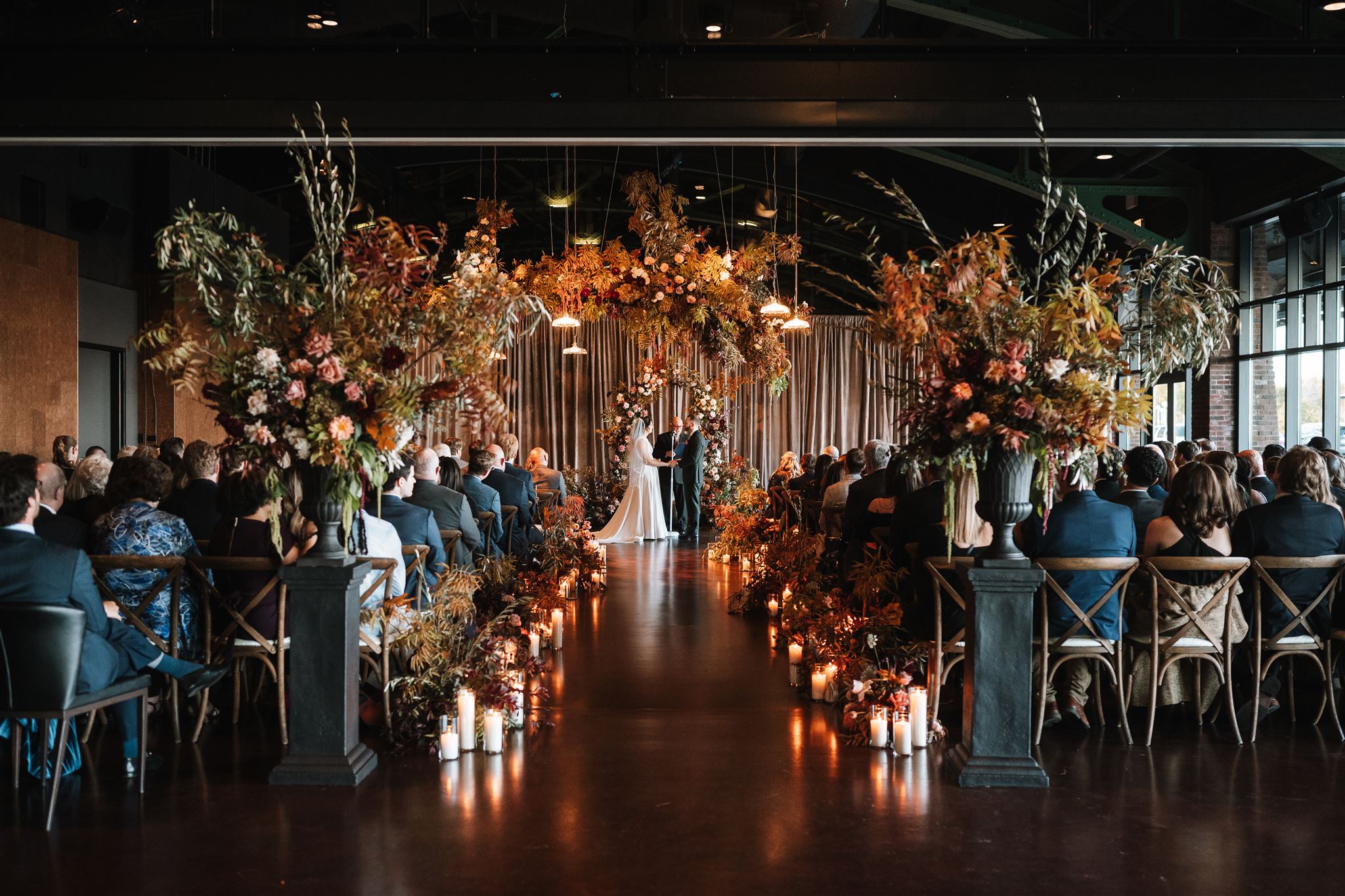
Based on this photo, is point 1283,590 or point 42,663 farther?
point 1283,590

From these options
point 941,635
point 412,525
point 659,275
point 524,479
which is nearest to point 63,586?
point 412,525

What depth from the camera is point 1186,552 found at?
5.00 meters

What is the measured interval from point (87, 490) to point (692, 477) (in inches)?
367

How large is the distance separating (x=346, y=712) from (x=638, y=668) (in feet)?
7.79

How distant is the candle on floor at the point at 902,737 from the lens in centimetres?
461

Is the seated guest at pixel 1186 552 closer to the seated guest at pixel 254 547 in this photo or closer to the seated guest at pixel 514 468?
the seated guest at pixel 254 547

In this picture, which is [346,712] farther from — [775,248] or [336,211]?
[775,248]

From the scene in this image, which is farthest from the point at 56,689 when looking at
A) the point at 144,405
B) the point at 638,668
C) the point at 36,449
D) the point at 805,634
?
the point at 144,405

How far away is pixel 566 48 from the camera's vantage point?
6.32 m

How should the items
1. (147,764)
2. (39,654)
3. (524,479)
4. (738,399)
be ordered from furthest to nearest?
(738,399) → (524,479) → (147,764) → (39,654)

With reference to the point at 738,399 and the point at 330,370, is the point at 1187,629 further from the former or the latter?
the point at 738,399

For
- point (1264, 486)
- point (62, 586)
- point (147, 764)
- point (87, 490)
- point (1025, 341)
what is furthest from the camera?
point (1264, 486)

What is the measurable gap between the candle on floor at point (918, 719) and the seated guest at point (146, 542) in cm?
318

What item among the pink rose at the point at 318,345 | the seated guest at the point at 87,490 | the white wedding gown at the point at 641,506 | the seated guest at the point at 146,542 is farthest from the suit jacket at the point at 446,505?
the white wedding gown at the point at 641,506
